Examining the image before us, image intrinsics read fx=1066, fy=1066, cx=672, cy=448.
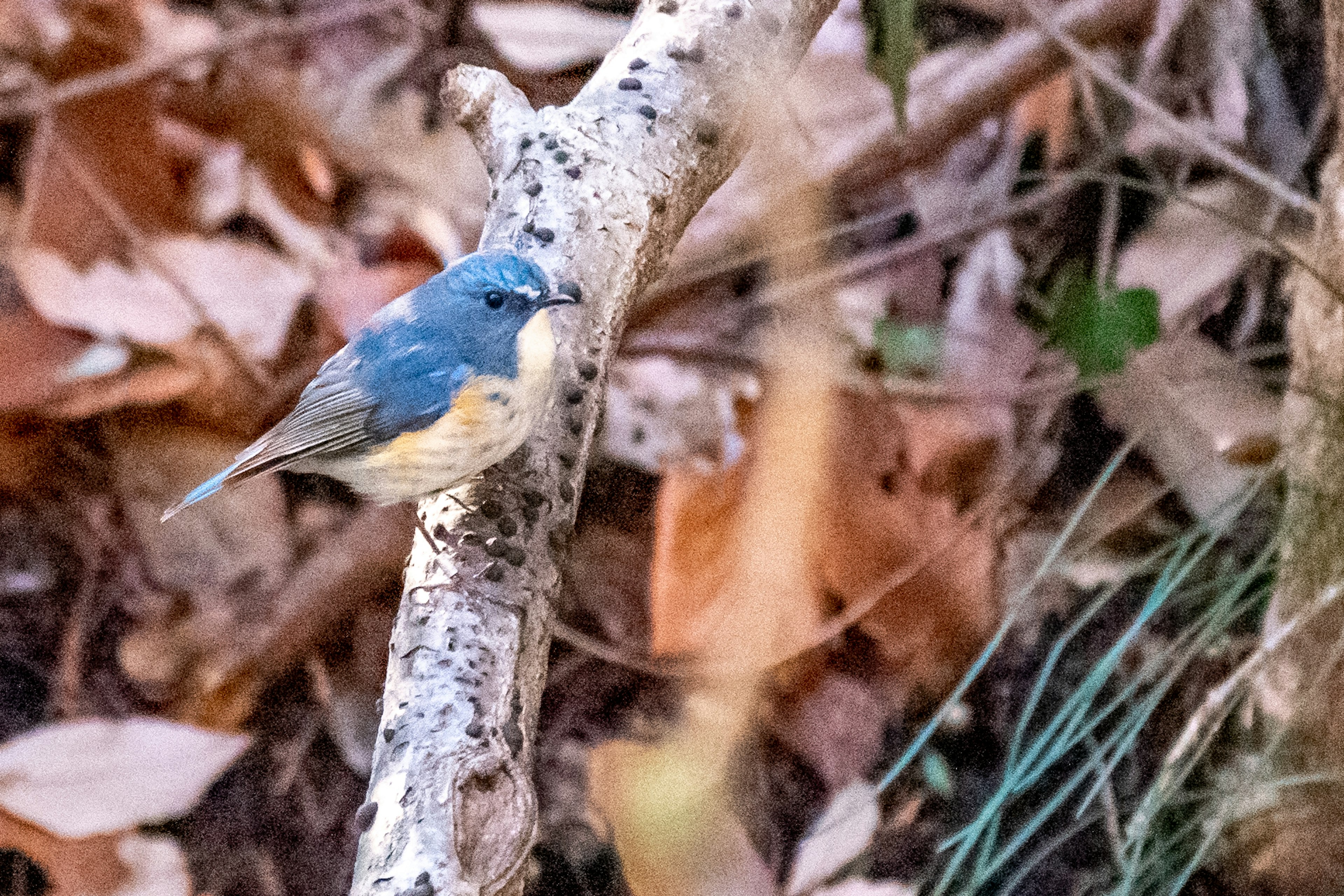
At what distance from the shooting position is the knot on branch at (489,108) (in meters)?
1.15

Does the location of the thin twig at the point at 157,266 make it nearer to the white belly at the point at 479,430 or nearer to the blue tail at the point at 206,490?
the blue tail at the point at 206,490

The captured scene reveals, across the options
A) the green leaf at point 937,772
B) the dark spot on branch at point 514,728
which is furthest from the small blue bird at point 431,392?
the green leaf at point 937,772

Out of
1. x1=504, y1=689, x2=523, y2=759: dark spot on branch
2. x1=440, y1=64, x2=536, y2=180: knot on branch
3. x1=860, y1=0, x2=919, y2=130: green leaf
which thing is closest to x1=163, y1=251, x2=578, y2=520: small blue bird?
x1=440, y1=64, x2=536, y2=180: knot on branch

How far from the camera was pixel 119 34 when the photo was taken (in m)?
1.95

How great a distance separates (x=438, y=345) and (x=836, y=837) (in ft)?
3.21

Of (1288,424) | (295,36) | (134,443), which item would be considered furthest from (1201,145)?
(134,443)

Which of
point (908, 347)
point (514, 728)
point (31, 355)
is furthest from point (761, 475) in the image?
point (31, 355)

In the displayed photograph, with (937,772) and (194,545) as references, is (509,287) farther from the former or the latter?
(937,772)

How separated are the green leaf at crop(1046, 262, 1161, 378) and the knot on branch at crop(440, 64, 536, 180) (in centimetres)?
100

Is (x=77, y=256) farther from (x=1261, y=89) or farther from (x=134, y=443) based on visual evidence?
(x=1261, y=89)

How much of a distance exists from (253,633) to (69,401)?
465 mm

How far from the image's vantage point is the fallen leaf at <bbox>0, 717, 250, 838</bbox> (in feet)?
4.74

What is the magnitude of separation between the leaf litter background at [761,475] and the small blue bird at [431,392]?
0.46m

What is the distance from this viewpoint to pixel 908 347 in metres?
1.89
